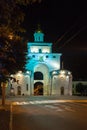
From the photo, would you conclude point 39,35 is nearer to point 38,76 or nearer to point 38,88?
point 38,76

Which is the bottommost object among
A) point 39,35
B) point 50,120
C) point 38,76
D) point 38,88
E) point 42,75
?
point 50,120

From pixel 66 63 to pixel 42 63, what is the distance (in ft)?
72.3

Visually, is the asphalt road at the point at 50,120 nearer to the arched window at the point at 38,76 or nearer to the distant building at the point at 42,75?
the distant building at the point at 42,75

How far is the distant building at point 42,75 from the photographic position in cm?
9462

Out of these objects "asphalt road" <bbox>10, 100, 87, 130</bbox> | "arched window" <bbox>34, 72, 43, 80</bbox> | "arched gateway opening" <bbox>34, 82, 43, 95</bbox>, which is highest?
"arched window" <bbox>34, 72, 43, 80</bbox>

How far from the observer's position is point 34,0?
33.1ft

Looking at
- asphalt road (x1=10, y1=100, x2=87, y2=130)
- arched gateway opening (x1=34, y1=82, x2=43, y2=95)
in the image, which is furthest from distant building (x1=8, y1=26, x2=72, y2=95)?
asphalt road (x1=10, y1=100, x2=87, y2=130)

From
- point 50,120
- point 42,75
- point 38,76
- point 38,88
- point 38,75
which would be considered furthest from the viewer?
point 38,76

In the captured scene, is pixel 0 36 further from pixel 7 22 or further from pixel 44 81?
pixel 44 81

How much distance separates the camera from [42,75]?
333 feet

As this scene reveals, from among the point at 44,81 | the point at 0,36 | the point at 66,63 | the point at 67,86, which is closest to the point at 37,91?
the point at 44,81

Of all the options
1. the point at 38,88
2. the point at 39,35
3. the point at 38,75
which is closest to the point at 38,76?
the point at 38,75

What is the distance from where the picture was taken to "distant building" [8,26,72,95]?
310 ft

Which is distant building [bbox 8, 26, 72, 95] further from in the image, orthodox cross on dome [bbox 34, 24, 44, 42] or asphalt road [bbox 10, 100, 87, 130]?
asphalt road [bbox 10, 100, 87, 130]
